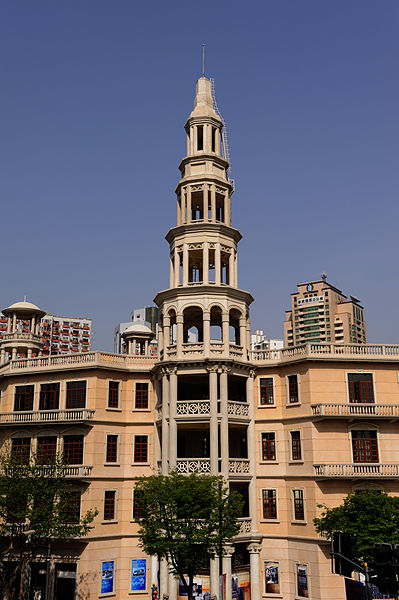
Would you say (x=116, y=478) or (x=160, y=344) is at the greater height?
(x=160, y=344)

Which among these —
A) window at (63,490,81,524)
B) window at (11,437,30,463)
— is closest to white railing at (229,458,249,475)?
window at (63,490,81,524)

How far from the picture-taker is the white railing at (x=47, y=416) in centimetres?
4184

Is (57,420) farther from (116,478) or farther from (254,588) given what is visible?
(254,588)

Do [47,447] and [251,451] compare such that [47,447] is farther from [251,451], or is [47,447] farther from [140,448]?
[251,451]

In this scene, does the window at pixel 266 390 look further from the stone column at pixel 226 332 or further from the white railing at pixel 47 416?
the white railing at pixel 47 416

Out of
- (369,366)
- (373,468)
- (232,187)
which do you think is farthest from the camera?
(232,187)

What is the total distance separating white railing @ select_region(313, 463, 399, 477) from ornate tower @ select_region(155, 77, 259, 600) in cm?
529

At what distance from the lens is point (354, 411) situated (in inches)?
1561

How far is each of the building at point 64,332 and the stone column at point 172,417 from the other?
130 metres

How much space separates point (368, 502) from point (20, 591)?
25.4 m

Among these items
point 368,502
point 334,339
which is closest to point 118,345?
point 334,339

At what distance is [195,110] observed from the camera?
46562 mm

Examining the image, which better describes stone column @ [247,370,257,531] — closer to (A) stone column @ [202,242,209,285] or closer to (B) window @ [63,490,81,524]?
(A) stone column @ [202,242,209,285]

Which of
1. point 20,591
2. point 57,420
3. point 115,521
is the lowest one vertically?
point 20,591
